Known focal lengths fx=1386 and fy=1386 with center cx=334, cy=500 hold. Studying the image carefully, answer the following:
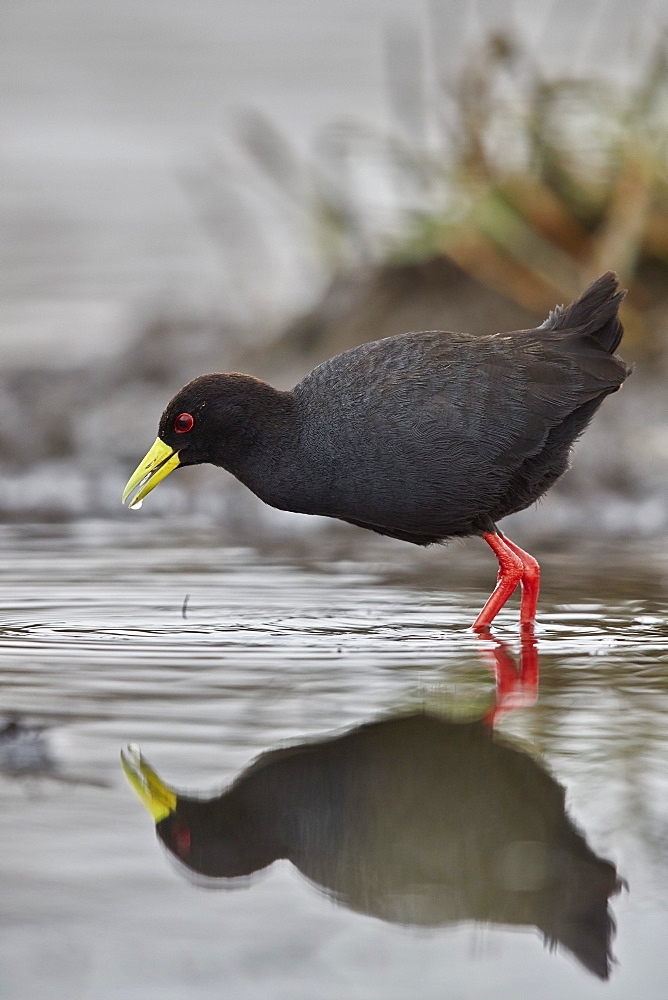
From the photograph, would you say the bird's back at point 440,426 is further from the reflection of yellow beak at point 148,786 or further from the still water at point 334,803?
the reflection of yellow beak at point 148,786

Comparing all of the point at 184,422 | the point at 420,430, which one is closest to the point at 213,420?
the point at 184,422

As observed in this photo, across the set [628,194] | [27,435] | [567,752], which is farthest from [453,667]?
[27,435]

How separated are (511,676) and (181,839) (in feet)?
5.22

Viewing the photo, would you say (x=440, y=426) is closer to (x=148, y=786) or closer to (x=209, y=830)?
(x=148, y=786)

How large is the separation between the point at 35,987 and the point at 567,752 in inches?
57.1

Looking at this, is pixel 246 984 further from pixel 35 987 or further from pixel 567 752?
pixel 567 752

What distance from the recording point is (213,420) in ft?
17.2

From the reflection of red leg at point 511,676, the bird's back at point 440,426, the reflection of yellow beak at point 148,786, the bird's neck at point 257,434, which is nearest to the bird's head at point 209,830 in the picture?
the reflection of yellow beak at point 148,786

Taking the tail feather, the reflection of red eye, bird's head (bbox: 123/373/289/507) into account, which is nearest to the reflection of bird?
the reflection of red eye

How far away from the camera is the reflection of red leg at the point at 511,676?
11.9 feet

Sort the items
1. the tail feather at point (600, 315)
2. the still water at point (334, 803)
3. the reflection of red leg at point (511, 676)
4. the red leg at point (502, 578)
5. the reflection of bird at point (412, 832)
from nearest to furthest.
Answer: the still water at point (334, 803) < the reflection of bird at point (412, 832) < the reflection of red leg at point (511, 676) < the red leg at point (502, 578) < the tail feather at point (600, 315)

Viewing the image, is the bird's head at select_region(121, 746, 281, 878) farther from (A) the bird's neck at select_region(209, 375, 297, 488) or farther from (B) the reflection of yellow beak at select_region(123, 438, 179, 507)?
(B) the reflection of yellow beak at select_region(123, 438, 179, 507)

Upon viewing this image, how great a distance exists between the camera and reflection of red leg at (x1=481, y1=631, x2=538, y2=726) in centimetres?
362

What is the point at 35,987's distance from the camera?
206 centimetres
